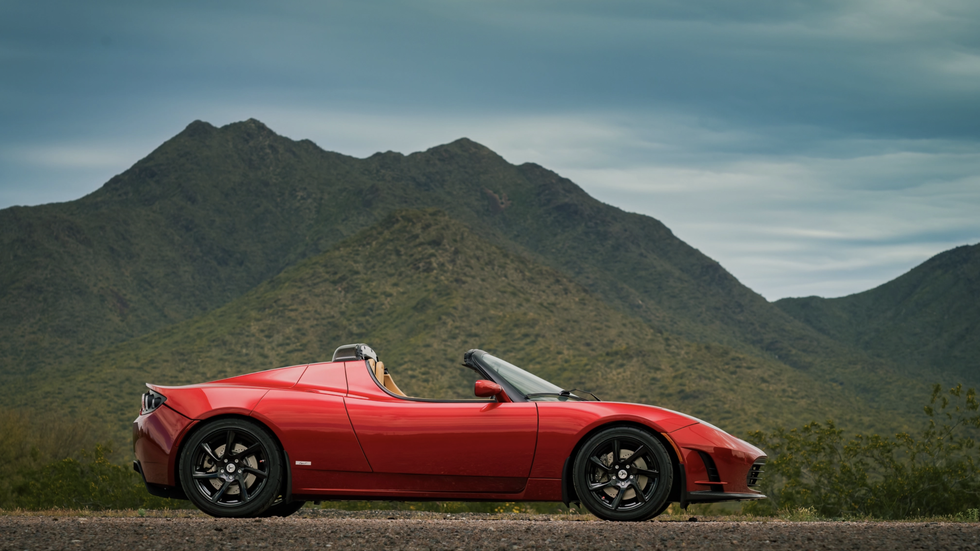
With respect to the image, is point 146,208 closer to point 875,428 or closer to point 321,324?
point 321,324

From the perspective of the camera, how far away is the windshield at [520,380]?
21.5 feet

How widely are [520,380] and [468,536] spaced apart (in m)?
1.66

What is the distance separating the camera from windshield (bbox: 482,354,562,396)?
6551mm

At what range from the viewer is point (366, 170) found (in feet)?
577

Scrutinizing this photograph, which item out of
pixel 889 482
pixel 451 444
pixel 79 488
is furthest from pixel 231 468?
pixel 79 488

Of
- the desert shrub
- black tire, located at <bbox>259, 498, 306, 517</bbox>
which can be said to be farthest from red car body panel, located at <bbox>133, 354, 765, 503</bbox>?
the desert shrub

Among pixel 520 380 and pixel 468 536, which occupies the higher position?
pixel 520 380

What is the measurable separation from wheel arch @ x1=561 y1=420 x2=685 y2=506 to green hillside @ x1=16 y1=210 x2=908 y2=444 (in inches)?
2081

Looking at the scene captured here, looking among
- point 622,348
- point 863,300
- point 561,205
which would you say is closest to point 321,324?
point 622,348

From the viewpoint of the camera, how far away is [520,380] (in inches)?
261

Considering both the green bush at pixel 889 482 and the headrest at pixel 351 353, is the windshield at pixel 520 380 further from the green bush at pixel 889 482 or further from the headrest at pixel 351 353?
the green bush at pixel 889 482

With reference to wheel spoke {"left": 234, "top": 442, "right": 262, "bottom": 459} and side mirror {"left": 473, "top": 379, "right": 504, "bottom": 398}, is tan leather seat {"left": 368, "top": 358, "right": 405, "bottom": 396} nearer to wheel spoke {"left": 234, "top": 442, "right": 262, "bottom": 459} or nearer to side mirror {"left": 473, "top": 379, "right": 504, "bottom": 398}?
side mirror {"left": 473, "top": 379, "right": 504, "bottom": 398}

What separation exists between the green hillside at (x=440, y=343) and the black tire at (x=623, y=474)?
174ft

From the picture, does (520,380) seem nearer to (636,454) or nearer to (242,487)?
(636,454)
